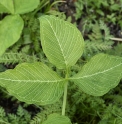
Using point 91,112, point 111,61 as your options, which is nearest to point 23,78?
point 111,61

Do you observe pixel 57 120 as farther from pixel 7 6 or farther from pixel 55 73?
pixel 7 6

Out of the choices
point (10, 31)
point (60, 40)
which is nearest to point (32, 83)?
point (60, 40)

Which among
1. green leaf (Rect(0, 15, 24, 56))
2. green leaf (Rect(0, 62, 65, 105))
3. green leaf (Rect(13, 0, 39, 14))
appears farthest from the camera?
green leaf (Rect(13, 0, 39, 14))

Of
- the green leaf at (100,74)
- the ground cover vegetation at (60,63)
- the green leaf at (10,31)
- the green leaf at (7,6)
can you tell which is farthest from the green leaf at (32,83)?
the green leaf at (7,6)

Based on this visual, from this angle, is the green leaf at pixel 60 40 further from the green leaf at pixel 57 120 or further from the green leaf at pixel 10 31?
the green leaf at pixel 10 31

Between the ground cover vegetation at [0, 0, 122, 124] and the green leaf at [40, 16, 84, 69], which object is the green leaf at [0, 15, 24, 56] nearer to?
the ground cover vegetation at [0, 0, 122, 124]

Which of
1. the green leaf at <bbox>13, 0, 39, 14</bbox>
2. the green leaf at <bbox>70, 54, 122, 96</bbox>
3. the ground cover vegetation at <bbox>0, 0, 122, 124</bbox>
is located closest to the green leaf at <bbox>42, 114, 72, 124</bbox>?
the ground cover vegetation at <bbox>0, 0, 122, 124</bbox>
